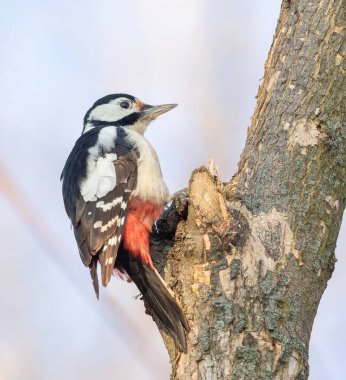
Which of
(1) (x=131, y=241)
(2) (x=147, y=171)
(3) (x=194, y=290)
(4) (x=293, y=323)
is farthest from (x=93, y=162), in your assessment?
(4) (x=293, y=323)

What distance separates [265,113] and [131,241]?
34.2 inches

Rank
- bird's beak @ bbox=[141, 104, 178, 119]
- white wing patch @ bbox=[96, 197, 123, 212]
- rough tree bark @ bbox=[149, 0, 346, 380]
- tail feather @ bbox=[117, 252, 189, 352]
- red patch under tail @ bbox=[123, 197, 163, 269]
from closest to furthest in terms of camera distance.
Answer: rough tree bark @ bbox=[149, 0, 346, 380] → tail feather @ bbox=[117, 252, 189, 352] → red patch under tail @ bbox=[123, 197, 163, 269] → white wing patch @ bbox=[96, 197, 123, 212] → bird's beak @ bbox=[141, 104, 178, 119]

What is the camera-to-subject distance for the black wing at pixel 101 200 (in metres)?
3.07

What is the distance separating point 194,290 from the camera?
2.51m

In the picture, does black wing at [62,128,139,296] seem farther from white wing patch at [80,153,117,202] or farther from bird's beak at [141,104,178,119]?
bird's beak at [141,104,178,119]

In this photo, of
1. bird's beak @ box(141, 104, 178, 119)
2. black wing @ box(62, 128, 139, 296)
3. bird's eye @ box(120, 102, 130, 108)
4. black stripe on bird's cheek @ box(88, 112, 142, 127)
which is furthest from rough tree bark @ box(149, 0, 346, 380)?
bird's eye @ box(120, 102, 130, 108)

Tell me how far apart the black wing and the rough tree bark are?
9.8 inches

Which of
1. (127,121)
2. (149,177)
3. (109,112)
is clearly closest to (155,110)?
(127,121)

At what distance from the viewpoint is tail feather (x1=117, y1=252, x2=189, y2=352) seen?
2498mm

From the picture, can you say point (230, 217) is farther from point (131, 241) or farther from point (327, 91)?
point (327, 91)

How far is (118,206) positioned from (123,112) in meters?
1.33

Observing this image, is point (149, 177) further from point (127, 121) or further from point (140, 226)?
point (127, 121)

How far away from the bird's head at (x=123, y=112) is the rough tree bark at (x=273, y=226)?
1.27 m

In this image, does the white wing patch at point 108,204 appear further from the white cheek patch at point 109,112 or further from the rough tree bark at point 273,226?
the white cheek patch at point 109,112
